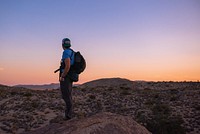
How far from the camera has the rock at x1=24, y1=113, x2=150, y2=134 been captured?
7.00m

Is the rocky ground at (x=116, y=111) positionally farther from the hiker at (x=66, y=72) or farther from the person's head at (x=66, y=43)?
the person's head at (x=66, y=43)

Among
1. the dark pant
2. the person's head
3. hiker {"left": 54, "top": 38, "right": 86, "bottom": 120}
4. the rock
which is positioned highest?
the person's head

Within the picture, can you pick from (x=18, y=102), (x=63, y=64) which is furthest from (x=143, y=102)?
(x=63, y=64)

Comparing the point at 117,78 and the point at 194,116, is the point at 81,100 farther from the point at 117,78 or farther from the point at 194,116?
the point at 117,78

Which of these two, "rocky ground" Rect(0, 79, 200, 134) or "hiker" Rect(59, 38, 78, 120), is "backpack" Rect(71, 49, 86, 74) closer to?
"hiker" Rect(59, 38, 78, 120)

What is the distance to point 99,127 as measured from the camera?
7094 mm

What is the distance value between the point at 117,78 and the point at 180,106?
50508 mm

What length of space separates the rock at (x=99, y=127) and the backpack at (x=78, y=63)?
4.52 ft

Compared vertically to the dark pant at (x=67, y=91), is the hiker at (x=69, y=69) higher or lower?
higher

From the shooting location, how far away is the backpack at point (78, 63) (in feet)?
27.8

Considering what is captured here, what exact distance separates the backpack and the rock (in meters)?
1.38

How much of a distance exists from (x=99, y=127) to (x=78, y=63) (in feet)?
6.84

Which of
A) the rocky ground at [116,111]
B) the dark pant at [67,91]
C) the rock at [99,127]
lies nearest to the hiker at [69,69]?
the dark pant at [67,91]

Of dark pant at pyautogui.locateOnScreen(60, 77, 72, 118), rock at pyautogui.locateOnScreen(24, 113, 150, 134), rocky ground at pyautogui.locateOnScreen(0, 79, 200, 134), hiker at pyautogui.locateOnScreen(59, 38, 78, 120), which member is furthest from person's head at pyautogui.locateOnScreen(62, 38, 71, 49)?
rocky ground at pyautogui.locateOnScreen(0, 79, 200, 134)
